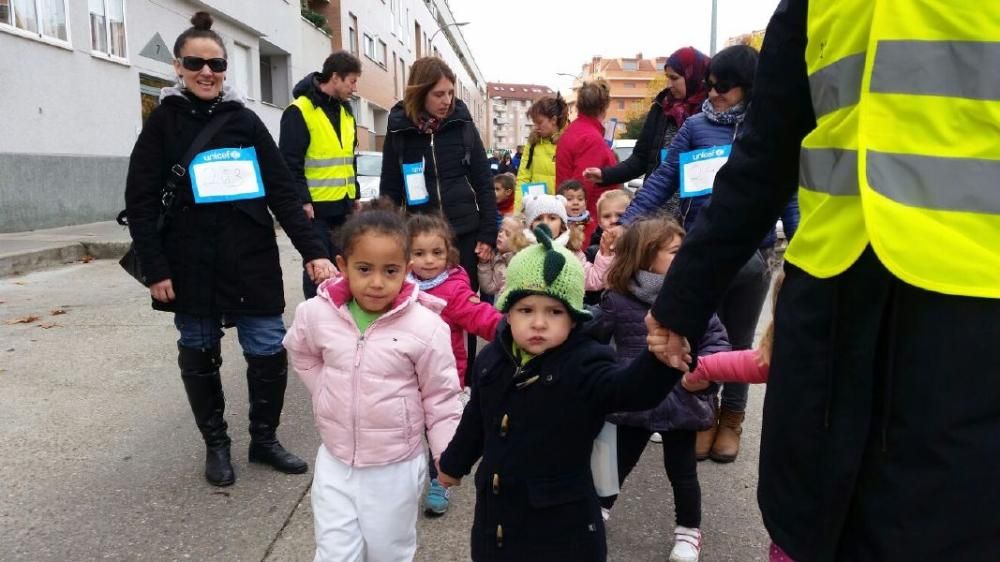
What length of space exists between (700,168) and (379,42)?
32.1m

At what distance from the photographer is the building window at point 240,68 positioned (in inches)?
713

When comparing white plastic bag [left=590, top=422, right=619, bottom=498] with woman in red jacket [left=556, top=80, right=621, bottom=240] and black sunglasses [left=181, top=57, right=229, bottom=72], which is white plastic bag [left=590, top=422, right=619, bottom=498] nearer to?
black sunglasses [left=181, top=57, right=229, bottom=72]

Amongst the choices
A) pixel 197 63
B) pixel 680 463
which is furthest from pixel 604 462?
pixel 197 63

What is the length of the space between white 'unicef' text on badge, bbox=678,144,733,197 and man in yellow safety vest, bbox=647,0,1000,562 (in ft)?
7.48

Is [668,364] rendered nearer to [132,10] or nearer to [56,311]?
[56,311]

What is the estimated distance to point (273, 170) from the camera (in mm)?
3564

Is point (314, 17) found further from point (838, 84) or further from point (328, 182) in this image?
point (838, 84)

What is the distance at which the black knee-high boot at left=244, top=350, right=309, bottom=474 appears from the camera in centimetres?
A: 354

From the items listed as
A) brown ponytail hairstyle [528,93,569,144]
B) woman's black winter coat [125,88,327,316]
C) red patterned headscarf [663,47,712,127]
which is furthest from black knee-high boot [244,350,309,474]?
brown ponytail hairstyle [528,93,569,144]

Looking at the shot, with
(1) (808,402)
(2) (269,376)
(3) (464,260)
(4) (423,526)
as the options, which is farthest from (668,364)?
(3) (464,260)

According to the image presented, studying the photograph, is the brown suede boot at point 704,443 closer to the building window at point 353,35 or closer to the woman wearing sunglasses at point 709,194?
the woman wearing sunglasses at point 709,194

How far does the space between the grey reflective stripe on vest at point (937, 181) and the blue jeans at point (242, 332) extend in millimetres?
2921

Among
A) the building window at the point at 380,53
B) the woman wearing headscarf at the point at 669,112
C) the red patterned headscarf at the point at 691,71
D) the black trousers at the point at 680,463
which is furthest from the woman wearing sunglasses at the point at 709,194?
the building window at the point at 380,53

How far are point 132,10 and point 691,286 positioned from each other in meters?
15.0
